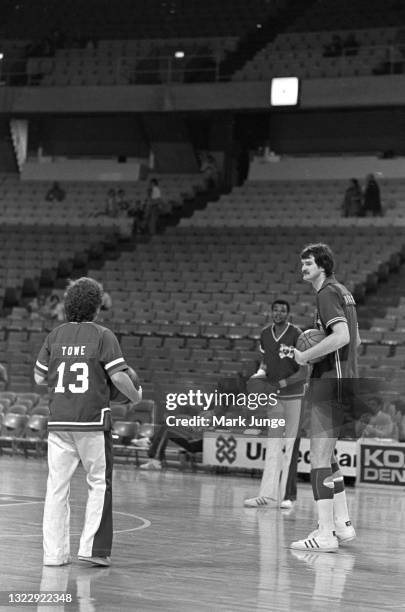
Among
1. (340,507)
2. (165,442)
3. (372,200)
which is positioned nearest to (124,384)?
(340,507)

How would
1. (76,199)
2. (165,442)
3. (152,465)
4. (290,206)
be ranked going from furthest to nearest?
1. (76,199)
2. (290,206)
3. (165,442)
4. (152,465)

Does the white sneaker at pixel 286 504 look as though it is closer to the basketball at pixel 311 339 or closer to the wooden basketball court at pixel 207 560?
the wooden basketball court at pixel 207 560

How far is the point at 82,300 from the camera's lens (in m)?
7.34

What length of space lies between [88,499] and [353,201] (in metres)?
21.7

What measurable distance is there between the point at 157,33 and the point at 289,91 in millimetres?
7493

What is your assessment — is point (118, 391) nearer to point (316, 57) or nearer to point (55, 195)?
point (316, 57)

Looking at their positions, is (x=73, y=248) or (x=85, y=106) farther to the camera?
(x=85, y=106)

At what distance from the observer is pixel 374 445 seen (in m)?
15.4

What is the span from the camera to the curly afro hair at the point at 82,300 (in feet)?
24.0

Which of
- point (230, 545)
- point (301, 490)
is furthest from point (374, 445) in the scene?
point (230, 545)

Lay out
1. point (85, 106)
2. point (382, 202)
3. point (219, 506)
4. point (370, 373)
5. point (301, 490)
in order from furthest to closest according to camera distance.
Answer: point (85, 106), point (382, 202), point (370, 373), point (301, 490), point (219, 506)

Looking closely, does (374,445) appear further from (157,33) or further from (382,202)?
(157,33)

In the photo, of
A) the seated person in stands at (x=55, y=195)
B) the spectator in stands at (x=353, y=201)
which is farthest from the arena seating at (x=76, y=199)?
the spectator in stands at (x=353, y=201)

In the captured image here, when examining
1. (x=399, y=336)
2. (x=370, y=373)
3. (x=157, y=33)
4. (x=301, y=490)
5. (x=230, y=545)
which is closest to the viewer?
(x=230, y=545)
